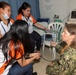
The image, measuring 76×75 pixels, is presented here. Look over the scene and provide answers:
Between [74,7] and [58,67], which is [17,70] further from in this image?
[74,7]

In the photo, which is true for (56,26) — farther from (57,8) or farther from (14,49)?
(14,49)

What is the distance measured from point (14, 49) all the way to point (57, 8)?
249cm

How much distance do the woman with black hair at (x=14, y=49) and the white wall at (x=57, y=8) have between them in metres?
2.20

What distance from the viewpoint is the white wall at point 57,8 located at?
3.84m

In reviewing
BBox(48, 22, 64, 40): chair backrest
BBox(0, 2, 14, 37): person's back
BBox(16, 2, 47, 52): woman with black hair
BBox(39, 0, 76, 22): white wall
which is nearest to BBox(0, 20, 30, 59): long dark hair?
BBox(0, 2, 14, 37): person's back

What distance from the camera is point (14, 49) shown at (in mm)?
1771

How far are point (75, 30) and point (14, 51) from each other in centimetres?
70

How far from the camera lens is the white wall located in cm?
384

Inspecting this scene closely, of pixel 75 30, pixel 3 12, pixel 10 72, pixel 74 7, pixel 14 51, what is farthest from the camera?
pixel 74 7

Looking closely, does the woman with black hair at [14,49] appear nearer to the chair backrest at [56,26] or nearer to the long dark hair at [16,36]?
the long dark hair at [16,36]

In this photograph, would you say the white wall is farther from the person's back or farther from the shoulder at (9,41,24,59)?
the shoulder at (9,41,24,59)

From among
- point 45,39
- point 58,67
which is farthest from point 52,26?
point 58,67

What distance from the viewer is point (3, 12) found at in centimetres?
246

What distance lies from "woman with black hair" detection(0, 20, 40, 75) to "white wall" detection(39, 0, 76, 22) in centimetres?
220
